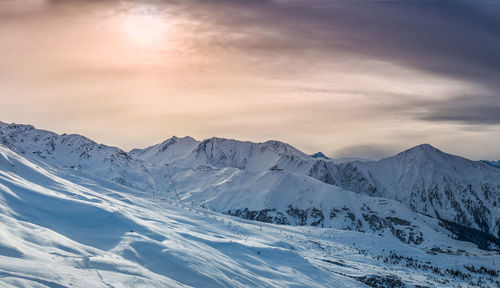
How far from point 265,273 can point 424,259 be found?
67.4m

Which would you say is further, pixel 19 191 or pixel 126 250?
pixel 19 191

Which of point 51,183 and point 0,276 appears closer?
point 0,276

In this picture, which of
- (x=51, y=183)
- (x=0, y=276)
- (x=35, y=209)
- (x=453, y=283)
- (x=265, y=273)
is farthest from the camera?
(x=453, y=283)

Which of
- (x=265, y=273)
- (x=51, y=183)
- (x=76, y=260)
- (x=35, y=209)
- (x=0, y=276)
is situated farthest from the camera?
(x=51, y=183)

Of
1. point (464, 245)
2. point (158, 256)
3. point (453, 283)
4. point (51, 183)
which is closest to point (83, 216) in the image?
point (158, 256)

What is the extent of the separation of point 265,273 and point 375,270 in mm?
33941

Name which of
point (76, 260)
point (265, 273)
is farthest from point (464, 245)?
point (76, 260)

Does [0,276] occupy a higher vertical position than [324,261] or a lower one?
higher

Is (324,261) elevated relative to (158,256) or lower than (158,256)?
lower

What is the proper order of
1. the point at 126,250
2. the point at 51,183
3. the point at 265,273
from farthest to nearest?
the point at 51,183 < the point at 265,273 < the point at 126,250

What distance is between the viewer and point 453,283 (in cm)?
6638

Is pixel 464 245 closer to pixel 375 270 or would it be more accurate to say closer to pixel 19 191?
pixel 375 270

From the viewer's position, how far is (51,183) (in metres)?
57.4

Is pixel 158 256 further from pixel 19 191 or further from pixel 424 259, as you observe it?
pixel 424 259
